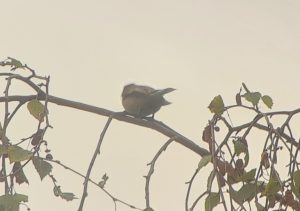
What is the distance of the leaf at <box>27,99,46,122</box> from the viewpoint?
1.07m

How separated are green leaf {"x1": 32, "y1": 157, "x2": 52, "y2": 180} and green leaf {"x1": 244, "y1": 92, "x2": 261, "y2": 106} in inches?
13.0

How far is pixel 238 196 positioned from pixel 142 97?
619mm

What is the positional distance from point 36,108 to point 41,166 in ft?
0.51

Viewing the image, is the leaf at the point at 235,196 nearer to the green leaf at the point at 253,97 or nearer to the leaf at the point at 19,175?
the green leaf at the point at 253,97

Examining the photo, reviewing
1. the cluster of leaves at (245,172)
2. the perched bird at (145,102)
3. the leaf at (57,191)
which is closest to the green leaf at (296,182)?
the cluster of leaves at (245,172)

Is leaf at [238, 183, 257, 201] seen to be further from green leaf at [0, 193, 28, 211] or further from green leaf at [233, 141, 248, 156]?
green leaf at [0, 193, 28, 211]

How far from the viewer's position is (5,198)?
892 millimetres

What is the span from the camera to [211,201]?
0.89 metres

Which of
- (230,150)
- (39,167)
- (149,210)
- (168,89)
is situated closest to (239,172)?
(230,150)

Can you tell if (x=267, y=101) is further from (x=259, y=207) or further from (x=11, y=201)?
(x=11, y=201)

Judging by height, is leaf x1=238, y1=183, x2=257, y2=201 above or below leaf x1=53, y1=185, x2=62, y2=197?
above

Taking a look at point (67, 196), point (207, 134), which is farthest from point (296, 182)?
point (67, 196)

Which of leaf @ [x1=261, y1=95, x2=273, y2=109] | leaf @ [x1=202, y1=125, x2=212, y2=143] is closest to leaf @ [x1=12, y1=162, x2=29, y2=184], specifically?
leaf @ [x1=202, y1=125, x2=212, y2=143]

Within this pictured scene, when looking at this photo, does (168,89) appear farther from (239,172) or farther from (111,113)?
(239,172)
